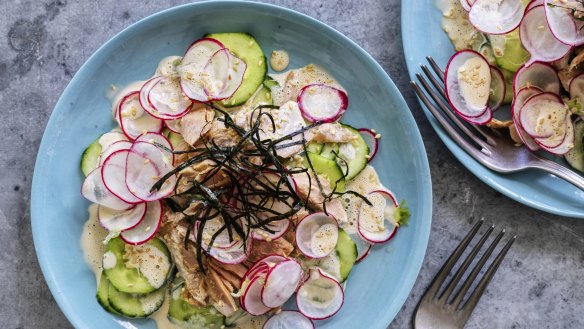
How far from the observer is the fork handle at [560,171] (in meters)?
2.82

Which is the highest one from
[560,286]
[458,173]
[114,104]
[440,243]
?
[114,104]

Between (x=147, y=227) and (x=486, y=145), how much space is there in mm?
1621

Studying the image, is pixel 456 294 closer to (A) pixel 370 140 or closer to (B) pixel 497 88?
(A) pixel 370 140

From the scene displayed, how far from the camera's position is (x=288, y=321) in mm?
2740

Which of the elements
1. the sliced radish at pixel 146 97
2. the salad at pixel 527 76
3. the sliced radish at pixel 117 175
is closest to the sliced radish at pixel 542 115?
the salad at pixel 527 76

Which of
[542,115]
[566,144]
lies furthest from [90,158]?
[566,144]

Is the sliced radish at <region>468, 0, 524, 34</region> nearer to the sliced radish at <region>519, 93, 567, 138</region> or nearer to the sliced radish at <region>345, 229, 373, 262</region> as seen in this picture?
the sliced radish at <region>519, 93, 567, 138</region>

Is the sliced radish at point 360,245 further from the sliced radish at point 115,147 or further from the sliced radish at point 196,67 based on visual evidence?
the sliced radish at point 115,147

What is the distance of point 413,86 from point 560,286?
128 centimetres

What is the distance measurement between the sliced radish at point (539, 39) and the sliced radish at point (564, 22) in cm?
4

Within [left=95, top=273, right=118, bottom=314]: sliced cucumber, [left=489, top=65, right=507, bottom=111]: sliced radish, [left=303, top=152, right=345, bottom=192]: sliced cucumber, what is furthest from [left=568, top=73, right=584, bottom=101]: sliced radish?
[left=95, top=273, right=118, bottom=314]: sliced cucumber

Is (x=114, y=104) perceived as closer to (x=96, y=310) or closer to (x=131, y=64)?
(x=131, y=64)

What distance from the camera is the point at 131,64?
2791mm

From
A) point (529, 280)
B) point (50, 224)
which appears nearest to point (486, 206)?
point (529, 280)
